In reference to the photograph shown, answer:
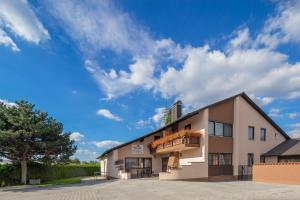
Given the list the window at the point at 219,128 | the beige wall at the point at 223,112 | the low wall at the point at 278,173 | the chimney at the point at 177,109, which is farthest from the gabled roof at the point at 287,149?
the chimney at the point at 177,109

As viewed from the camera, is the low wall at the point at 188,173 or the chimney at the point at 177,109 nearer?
the low wall at the point at 188,173

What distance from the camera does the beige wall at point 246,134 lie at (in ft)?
83.9

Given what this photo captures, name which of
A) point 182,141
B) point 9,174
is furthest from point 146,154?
point 9,174

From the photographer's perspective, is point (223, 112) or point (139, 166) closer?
point (223, 112)

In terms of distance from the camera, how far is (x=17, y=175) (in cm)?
2670

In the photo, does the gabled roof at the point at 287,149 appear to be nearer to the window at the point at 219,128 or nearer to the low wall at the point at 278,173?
the low wall at the point at 278,173

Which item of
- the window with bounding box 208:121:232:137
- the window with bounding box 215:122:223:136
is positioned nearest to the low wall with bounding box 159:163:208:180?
the window with bounding box 208:121:232:137

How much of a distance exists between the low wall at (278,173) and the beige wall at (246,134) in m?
3.56

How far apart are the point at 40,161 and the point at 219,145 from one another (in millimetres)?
A: 15316

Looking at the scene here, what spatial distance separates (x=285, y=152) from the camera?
24.7 meters

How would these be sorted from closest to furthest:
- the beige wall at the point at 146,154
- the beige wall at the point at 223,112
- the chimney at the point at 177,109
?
the beige wall at the point at 223,112 < the beige wall at the point at 146,154 < the chimney at the point at 177,109

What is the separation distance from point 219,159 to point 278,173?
5540 mm

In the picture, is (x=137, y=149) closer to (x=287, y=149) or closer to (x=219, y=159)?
(x=219, y=159)

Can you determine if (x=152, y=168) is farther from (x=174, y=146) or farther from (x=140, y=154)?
(x=174, y=146)
